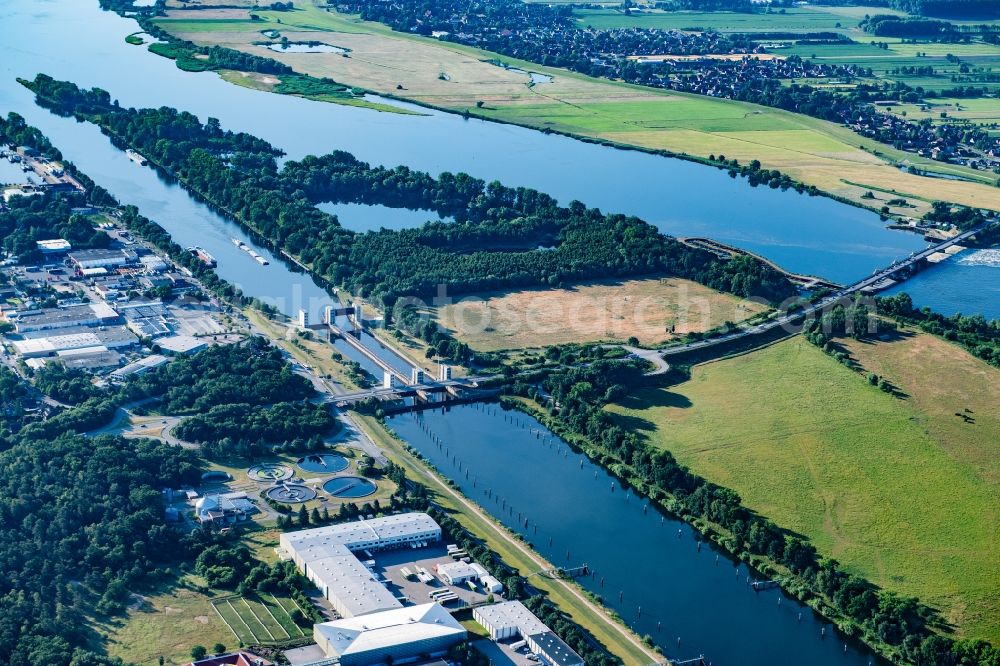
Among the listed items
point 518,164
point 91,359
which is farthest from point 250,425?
point 518,164

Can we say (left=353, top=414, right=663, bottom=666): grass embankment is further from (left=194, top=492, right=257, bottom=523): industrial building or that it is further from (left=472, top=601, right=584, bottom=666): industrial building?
(left=194, top=492, right=257, bottom=523): industrial building

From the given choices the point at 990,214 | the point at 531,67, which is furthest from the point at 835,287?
the point at 531,67

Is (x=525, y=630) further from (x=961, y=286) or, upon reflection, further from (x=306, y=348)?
(x=961, y=286)

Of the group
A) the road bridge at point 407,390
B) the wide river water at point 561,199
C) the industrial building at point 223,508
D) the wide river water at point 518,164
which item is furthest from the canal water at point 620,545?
the wide river water at point 518,164

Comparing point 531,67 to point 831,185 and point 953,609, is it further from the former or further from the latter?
point 953,609

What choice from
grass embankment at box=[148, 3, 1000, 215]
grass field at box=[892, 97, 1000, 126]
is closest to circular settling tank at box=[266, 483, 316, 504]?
grass embankment at box=[148, 3, 1000, 215]
